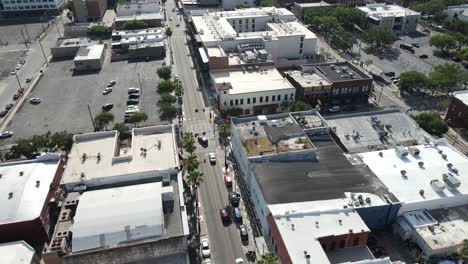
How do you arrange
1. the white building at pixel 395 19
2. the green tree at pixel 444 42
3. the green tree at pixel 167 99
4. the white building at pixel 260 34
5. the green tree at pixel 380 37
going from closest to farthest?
1. the green tree at pixel 167 99
2. the white building at pixel 260 34
3. the green tree at pixel 444 42
4. the green tree at pixel 380 37
5. the white building at pixel 395 19

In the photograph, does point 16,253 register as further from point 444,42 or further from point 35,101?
point 444,42

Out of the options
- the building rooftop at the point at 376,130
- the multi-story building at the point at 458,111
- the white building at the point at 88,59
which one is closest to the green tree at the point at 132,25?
the white building at the point at 88,59

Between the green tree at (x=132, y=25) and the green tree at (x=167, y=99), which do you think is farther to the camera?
the green tree at (x=132, y=25)

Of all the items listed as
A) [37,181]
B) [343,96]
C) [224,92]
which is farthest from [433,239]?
[37,181]

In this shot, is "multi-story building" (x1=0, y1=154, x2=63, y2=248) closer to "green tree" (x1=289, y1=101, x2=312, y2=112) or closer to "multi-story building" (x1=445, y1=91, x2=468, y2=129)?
"green tree" (x1=289, y1=101, x2=312, y2=112)

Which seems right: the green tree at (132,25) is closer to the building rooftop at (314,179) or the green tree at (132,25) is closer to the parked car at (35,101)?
the parked car at (35,101)

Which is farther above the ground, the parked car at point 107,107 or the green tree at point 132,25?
the green tree at point 132,25

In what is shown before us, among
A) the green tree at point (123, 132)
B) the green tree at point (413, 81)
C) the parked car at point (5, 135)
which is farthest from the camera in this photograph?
the green tree at point (413, 81)

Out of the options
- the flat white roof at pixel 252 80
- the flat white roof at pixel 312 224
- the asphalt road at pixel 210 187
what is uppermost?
the flat white roof at pixel 252 80
